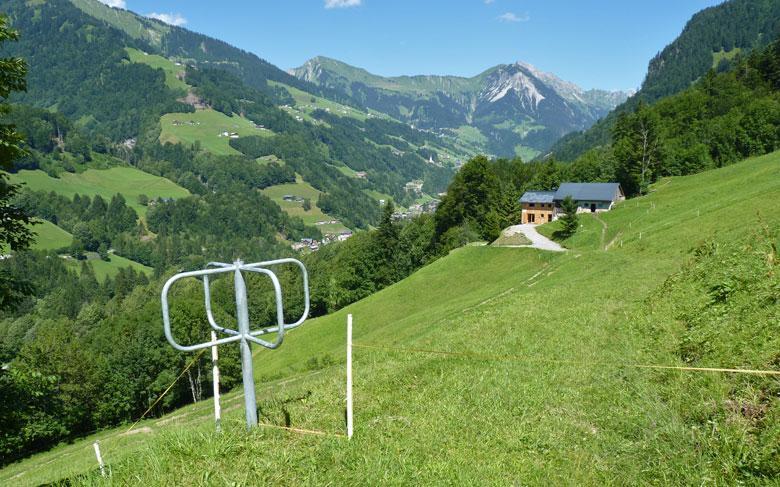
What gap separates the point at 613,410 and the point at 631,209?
6681cm

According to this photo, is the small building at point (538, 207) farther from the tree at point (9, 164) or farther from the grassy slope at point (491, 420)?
the tree at point (9, 164)

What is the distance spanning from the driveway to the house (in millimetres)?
17666

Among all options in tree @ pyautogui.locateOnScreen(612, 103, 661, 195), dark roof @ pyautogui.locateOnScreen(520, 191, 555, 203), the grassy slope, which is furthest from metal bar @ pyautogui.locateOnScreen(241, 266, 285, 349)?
dark roof @ pyautogui.locateOnScreen(520, 191, 555, 203)

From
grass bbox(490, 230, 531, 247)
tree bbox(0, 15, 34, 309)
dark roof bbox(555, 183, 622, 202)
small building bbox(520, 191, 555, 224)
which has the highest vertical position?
tree bbox(0, 15, 34, 309)

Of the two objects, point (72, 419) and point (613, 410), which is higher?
point (613, 410)

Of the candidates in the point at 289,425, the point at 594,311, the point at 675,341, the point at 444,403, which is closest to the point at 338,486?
the point at 289,425

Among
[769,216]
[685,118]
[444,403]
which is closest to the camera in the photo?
[444,403]

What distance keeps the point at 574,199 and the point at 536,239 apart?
33190 millimetres

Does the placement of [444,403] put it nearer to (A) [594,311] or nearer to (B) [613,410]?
(B) [613,410]

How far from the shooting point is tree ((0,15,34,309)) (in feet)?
41.8

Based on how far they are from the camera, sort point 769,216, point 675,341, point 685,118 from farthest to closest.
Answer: point 685,118
point 769,216
point 675,341

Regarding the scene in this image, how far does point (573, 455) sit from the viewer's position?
8836 mm

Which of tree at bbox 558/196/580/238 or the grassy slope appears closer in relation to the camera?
the grassy slope

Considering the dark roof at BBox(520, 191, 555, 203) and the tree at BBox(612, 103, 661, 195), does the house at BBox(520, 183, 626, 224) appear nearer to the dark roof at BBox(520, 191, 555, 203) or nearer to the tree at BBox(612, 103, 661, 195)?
the dark roof at BBox(520, 191, 555, 203)
